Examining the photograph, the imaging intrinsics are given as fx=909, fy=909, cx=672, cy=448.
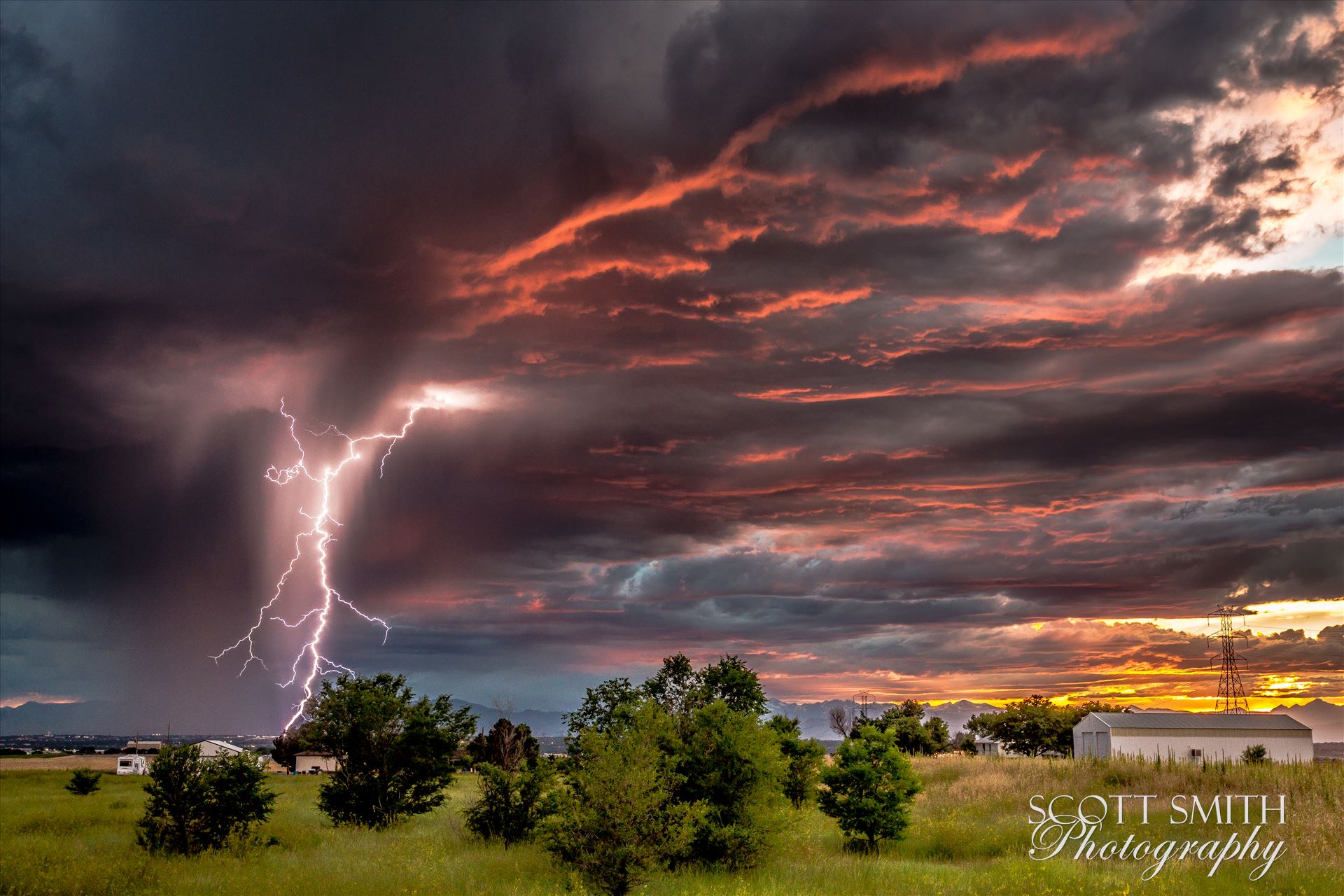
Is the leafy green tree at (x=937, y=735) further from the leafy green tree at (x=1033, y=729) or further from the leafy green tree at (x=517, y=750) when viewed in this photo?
the leafy green tree at (x=517, y=750)

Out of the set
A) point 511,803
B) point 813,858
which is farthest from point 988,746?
point 511,803

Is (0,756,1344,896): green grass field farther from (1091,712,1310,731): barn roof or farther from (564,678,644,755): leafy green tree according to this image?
(1091,712,1310,731): barn roof

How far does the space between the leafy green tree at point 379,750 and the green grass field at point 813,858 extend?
4.62 feet

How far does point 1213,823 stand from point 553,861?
77.6 feet

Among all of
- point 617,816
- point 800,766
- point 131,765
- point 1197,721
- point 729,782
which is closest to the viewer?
point 617,816

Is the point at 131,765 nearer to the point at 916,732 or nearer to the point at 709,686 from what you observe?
the point at 916,732

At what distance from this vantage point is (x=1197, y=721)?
3789 inches

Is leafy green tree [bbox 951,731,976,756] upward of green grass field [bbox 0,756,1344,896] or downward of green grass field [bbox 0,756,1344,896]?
downward

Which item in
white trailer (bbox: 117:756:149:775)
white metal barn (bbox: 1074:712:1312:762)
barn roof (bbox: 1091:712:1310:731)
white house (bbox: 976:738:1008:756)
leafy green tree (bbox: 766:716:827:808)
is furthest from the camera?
white house (bbox: 976:738:1008:756)

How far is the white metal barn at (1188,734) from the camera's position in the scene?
90000 mm

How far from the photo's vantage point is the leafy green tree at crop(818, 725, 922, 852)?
32.3 m

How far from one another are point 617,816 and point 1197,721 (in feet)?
314

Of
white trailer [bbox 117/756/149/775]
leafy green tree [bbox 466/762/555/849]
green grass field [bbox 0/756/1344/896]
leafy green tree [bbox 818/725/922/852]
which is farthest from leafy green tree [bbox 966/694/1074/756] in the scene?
white trailer [bbox 117/756/149/775]

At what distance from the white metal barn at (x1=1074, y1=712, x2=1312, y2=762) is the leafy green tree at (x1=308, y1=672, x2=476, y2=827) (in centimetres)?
7030
